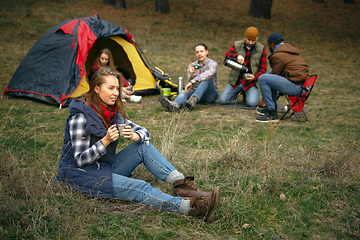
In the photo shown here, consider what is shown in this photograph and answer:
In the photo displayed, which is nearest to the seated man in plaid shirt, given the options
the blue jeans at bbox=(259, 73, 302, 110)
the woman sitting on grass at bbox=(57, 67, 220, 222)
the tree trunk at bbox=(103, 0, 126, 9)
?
the blue jeans at bbox=(259, 73, 302, 110)

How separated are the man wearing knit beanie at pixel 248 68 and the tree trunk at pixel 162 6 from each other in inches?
375

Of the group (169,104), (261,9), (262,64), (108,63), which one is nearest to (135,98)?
(108,63)

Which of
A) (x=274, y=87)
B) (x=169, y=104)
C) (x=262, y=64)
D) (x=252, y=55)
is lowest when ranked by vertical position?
(x=169, y=104)

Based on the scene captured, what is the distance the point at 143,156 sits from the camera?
2723 mm

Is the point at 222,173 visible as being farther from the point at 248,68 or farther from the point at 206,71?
the point at 248,68

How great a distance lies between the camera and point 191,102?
219 inches

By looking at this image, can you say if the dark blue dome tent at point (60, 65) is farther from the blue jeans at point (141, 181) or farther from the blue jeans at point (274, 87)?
the blue jeans at point (141, 181)

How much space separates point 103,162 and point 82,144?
0.94ft

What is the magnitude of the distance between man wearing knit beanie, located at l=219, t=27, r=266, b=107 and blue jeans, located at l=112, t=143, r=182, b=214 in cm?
369

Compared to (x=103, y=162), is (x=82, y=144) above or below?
above

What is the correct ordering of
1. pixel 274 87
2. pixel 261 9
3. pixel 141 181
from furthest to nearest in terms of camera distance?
pixel 261 9, pixel 274 87, pixel 141 181

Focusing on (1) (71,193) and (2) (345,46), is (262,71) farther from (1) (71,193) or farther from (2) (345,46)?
(2) (345,46)

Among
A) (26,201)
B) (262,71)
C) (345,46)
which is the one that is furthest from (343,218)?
(345,46)

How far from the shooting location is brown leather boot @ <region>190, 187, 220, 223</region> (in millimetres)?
2303
